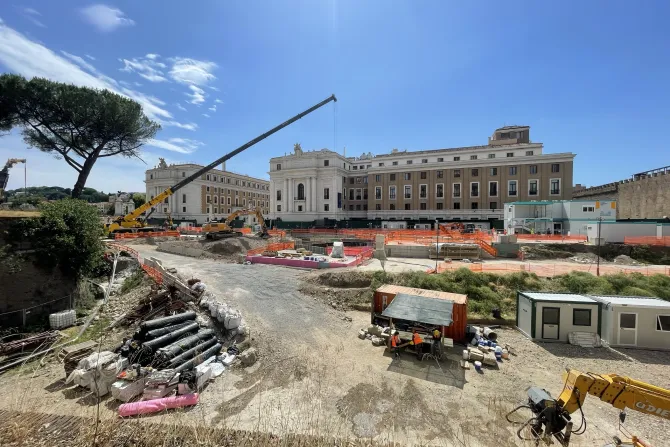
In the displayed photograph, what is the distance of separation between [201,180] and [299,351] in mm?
73569

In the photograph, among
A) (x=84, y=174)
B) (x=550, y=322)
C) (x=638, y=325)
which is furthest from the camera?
(x=84, y=174)

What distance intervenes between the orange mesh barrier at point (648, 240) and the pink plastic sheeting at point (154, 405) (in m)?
37.8

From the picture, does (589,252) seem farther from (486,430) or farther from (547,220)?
(486,430)

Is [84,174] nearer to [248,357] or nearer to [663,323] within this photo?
[248,357]

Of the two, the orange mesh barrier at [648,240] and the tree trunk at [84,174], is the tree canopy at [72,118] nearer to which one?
the tree trunk at [84,174]

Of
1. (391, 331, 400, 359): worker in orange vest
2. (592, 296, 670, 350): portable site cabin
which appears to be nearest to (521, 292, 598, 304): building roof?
(592, 296, 670, 350): portable site cabin

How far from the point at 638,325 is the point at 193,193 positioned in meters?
81.5

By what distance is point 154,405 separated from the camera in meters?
8.23

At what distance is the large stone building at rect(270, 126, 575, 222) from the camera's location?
5300 centimetres

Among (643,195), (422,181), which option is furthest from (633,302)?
(422,181)

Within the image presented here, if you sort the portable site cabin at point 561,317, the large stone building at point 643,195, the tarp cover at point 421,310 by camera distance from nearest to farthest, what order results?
the tarp cover at point 421,310, the portable site cabin at point 561,317, the large stone building at point 643,195

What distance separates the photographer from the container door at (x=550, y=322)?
1293 centimetres

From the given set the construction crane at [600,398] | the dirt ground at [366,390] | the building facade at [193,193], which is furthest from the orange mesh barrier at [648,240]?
the building facade at [193,193]

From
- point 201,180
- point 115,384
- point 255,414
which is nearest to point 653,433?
point 255,414
